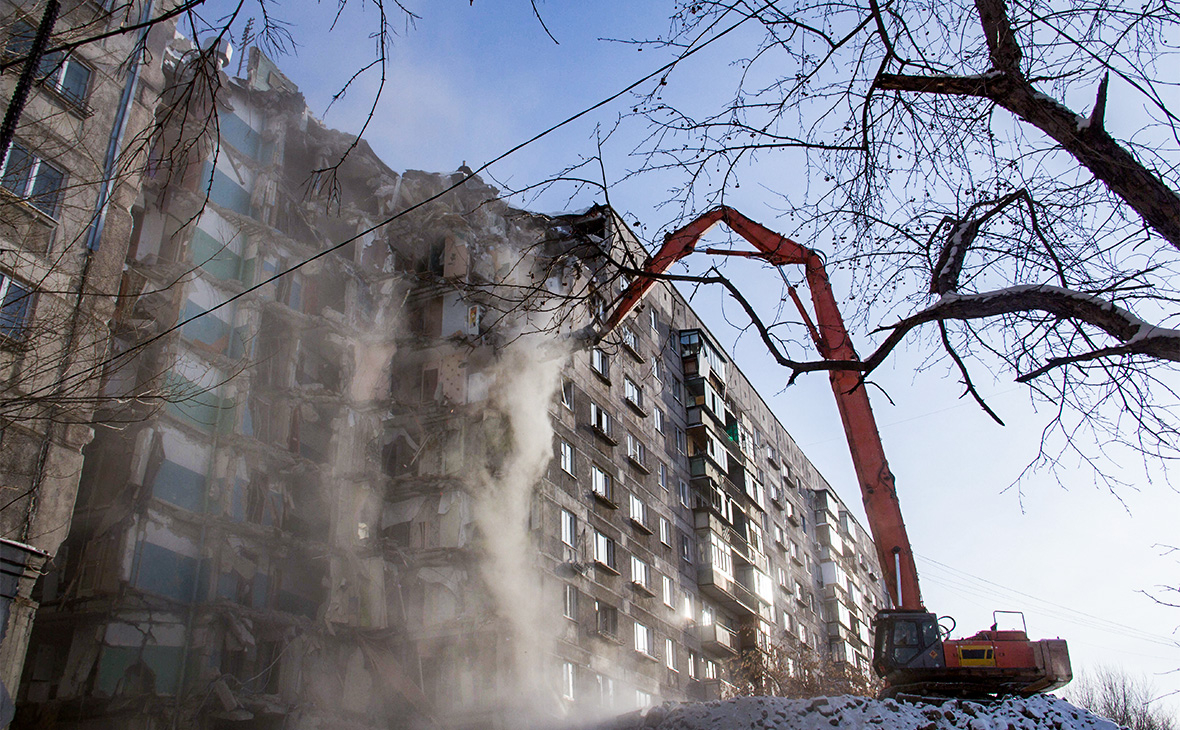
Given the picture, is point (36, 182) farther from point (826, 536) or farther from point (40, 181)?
point (826, 536)

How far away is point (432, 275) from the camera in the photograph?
27641 mm

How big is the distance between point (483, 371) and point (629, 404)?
23.0ft

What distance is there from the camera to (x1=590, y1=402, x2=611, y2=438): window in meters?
28.1

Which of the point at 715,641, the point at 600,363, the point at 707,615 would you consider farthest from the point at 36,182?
the point at 707,615

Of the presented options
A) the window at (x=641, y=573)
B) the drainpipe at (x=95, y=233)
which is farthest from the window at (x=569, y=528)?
the drainpipe at (x=95, y=233)

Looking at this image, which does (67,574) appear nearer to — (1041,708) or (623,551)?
(623,551)

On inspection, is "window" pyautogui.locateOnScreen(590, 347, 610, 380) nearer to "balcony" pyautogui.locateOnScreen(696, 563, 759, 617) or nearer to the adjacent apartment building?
"balcony" pyautogui.locateOnScreen(696, 563, 759, 617)

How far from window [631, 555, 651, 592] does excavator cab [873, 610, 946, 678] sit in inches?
503

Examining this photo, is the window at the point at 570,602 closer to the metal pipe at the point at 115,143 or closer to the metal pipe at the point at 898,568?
the metal pipe at the point at 898,568

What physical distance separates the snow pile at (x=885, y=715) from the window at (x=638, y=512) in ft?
45.2

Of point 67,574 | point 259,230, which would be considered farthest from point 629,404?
point 67,574

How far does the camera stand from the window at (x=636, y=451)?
30.0m

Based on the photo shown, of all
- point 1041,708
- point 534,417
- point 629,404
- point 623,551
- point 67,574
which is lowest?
point 1041,708

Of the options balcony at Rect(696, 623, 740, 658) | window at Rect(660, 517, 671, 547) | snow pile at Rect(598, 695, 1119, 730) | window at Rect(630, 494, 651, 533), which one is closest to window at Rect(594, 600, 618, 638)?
window at Rect(630, 494, 651, 533)
